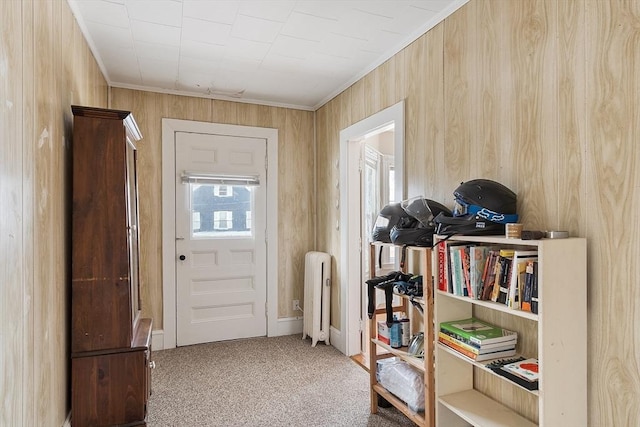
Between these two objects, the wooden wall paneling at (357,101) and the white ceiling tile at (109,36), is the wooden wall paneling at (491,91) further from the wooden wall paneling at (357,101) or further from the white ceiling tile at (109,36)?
the white ceiling tile at (109,36)

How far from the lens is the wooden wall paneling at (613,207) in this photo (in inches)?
53.4

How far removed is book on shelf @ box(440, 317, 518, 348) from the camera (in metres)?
1.74

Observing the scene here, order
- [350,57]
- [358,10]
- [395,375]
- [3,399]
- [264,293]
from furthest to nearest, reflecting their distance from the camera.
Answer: [264,293] < [350,57] < [395,375] < [358,10] < [3,399]

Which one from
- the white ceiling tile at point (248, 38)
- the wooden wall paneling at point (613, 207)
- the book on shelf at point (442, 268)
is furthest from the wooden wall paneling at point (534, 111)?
the white ceiling tile at point (248, 38)

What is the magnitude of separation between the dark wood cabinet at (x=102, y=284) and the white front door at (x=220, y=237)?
169cm

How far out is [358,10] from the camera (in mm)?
2184

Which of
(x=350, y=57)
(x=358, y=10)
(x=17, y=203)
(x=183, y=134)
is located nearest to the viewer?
(x=17, y=203)

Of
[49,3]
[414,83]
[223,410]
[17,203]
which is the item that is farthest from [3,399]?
[414,83]

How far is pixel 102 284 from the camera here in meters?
1.91

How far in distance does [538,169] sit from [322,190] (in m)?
2.48

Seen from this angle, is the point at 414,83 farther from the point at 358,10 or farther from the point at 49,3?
the point at 49,3

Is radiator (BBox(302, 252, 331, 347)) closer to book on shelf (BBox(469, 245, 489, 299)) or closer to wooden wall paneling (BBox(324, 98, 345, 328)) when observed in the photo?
wooden wall paneling (BBox(324, 98, 345, 328))

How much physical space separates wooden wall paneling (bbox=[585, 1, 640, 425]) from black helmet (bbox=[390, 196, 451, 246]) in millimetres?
745

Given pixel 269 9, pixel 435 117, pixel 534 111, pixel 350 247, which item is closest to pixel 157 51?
pixel 269 9
